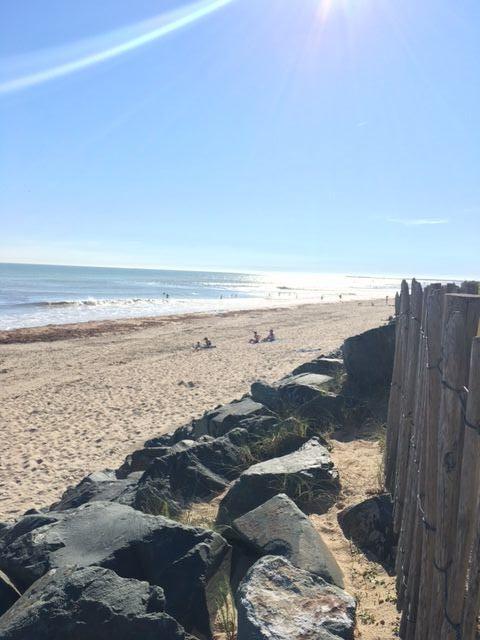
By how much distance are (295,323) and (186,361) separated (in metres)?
15.0

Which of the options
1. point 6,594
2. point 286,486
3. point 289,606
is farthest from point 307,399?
point 6,594

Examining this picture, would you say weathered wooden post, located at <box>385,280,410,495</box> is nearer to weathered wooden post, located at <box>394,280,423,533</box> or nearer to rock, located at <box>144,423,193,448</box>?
weathered wooden post, located at <box>394,280,423,533</box>

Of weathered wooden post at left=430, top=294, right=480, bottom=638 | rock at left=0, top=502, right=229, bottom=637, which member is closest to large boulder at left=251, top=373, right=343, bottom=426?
rock at left=0, top=502, right=229, bottom=637

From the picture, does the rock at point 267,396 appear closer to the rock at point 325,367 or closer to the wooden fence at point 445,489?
the rock at point 325,367

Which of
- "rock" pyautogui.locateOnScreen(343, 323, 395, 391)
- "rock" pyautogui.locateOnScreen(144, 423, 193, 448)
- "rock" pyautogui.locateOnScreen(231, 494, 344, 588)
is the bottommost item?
"rock" pyautogui.locateOnScreen(144, 423, 193, 448)

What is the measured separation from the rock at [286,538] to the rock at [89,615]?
1.03 m

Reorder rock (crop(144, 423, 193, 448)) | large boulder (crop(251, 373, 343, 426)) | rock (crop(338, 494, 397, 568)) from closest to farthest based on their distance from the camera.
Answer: rock (crop(338, 494, 397, 568)) → large boulder (crop(251, 373, 343, 426)) → rock (crop(144, 423, 193, 448))

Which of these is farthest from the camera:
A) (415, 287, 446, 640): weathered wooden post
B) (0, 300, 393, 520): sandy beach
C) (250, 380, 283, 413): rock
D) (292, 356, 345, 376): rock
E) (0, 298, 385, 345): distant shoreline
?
(0, 298, 385, 345): distant shoreline

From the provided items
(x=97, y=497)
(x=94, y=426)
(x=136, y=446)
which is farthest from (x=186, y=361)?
(x=97, y=497)

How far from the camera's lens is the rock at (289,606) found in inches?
122

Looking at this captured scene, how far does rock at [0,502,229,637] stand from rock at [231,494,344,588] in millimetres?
257

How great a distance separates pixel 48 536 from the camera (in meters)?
4.34

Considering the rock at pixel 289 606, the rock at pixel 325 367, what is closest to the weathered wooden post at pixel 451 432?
Result: the rock at pixel 289 606

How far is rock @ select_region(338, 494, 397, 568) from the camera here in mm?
4695
